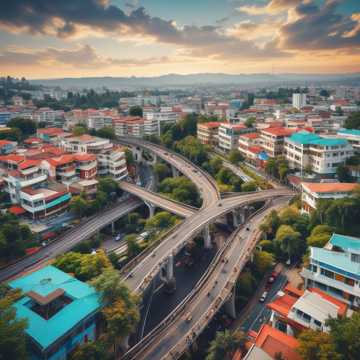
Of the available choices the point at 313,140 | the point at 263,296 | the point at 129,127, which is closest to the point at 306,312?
the point at 263,296

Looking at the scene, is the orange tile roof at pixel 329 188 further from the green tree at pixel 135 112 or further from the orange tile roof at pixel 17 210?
the green tree at pixel 135 112

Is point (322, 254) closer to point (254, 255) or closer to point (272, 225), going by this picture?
point (254, 255)

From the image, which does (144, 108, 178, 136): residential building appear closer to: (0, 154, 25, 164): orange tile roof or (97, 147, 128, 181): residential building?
(97, 147, 128, 181): residential building

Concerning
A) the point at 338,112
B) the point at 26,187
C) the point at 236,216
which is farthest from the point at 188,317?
the point at 338,112

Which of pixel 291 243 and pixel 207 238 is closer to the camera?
pixel 291 243

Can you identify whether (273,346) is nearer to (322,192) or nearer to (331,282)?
(331,282)
